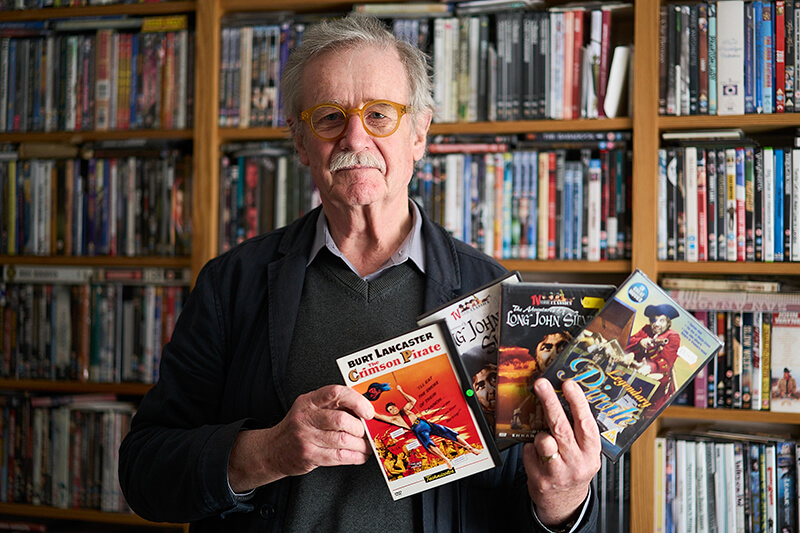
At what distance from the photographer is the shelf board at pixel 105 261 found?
2.06m

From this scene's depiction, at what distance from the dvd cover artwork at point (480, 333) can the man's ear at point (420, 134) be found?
1.21 feet

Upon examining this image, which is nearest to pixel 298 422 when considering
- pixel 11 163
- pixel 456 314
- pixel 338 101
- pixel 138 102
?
pixel 456 314

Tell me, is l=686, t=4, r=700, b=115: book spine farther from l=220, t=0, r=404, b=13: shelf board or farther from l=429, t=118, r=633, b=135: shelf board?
l=220, t=0, r=404, b=13: shelf board

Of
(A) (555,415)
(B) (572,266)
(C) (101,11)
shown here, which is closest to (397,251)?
(A) (555,415)

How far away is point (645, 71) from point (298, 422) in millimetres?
1379

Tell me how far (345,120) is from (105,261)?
4.33 feet

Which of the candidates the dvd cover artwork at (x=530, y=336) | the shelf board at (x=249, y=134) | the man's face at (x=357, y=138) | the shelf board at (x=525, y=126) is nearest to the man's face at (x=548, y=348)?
the dvd cover artwork at (x=530, y=336)

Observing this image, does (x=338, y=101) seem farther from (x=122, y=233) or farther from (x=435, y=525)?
(x=122, y=233)

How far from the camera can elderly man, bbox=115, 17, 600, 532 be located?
0.99 m

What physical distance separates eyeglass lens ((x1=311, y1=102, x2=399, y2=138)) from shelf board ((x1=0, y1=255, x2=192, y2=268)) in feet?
3.61

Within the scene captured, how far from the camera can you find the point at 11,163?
2172 millimetres

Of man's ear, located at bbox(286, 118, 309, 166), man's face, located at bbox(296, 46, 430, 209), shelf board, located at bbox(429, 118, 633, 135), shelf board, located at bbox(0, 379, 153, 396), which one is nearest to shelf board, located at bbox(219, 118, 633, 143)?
shelf board, located at bbox(429, 118, 633, 135)

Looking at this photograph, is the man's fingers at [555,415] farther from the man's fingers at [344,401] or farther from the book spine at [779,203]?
the book spine at [779,203]

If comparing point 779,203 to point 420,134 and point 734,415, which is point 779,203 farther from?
point 420,134
